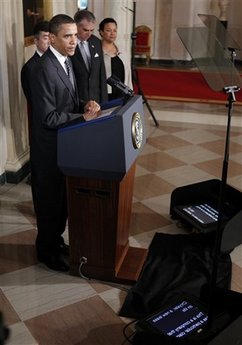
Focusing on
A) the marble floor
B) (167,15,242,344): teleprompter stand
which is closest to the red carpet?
the marble floor

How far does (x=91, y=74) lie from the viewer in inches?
141

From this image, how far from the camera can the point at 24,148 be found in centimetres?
453

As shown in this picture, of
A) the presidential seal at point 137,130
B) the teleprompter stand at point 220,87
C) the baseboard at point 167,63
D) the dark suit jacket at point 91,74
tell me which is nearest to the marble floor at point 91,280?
the teleprompter stand at point 220,87

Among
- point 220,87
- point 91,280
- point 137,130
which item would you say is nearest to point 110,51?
point 137,130

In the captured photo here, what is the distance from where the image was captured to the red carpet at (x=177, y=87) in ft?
26.2

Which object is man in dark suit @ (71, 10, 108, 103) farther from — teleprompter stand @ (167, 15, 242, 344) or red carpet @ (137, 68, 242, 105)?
red carpet @ (137, 68, 242, 105)

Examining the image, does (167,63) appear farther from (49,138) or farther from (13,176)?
(49,138)

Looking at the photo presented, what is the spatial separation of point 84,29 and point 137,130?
124 centimetres

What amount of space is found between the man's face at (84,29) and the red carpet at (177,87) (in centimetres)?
393

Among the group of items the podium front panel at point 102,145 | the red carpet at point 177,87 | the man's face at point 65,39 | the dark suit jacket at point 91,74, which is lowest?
the red carpet at point 177,87

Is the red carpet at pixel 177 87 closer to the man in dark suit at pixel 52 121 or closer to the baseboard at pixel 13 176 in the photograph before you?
the baseboard at pixel 13 176

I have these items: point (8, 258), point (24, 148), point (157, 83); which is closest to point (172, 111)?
point (157, 83)

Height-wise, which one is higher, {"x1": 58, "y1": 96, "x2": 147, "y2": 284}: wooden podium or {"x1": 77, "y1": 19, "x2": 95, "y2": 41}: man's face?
{"x1": 77, "y1": 19, "x2": 95, "y2": 41}: man's face

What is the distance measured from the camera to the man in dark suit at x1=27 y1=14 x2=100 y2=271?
2518 millimetres
